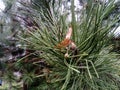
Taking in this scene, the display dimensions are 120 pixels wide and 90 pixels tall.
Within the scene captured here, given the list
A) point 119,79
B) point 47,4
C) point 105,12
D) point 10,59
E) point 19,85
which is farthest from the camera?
point 19,85

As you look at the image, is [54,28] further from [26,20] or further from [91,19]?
[26,20]

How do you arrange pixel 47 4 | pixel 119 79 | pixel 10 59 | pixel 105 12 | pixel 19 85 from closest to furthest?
pixel 105 12 < pixel 119 79 < pixel 47 4 < pixel 10 59 < pixel 19 85

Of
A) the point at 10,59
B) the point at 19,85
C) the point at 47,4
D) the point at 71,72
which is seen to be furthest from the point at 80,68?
the point at 19,85

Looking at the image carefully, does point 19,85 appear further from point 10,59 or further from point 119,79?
point 119,79

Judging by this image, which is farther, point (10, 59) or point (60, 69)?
point (10, 59)

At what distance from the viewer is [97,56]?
53 cm

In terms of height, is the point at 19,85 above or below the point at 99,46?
above

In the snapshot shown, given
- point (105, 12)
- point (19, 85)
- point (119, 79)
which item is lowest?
point (119, 79)

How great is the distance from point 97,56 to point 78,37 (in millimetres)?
57

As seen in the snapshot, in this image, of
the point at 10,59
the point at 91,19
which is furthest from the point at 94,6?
the point at 10,59

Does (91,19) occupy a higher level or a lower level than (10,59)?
lower

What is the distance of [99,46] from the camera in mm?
544

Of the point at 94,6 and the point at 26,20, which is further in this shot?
the point at 26,20

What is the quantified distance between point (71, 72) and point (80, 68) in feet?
0.07
